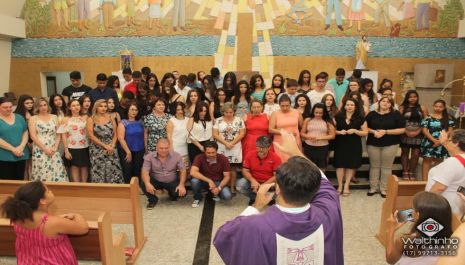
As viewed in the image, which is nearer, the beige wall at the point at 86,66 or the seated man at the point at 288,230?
the seated man at the point at 288,230

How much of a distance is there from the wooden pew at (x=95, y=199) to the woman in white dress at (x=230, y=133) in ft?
5.58

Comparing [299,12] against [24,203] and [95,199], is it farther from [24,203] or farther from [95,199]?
[24,203]

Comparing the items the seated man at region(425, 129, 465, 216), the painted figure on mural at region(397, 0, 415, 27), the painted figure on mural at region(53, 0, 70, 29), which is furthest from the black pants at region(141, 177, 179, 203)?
the painted figure on mural at region(397, 0, 415, 27)

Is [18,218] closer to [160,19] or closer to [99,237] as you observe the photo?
[99,237]

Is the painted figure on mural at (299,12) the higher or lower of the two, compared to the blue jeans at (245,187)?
higher

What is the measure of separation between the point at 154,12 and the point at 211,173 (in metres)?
5.58

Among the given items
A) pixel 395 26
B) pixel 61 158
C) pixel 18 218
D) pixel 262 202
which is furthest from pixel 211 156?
pixel 395 26

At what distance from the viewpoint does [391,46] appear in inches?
351

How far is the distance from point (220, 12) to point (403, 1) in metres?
4.33

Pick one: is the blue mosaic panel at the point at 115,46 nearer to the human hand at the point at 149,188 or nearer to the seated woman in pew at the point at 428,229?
the human hand at the point at 149,188

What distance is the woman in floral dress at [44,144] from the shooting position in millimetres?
4617

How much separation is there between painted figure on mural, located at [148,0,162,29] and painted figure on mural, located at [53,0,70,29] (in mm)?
2034

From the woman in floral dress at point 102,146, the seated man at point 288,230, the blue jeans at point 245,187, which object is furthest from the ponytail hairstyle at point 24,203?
the blue jeans at point 245,187

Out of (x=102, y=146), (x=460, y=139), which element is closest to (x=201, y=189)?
(x=102, y=146)
